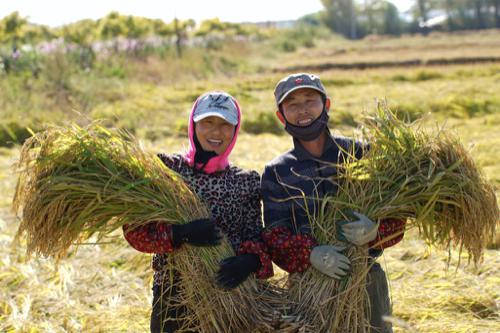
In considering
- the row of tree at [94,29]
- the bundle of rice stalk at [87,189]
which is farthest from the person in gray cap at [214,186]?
the row of tree at [94,29]

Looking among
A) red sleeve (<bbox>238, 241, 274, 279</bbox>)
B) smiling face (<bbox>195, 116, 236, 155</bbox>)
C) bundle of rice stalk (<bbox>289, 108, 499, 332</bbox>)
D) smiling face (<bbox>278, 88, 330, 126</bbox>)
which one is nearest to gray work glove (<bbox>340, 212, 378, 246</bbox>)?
bundle of rice stalk (<bbox>289, 108, 499, 332</bbox>)

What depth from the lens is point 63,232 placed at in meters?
2.14

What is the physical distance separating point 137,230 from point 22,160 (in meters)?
0.44

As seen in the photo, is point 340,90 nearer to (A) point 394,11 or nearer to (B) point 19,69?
(B) point 19,69

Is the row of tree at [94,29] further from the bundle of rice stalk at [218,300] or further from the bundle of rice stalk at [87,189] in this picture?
the bundle of rice stalk at [218,300]

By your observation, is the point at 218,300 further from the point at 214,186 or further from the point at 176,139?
the point at 176,139

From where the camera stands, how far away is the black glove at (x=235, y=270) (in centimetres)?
210

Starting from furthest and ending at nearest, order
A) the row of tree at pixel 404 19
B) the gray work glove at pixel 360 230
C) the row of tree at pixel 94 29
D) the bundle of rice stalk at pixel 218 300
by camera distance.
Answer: the row of tree at pixel 404 19, the row of tree at pixel 94 29, the bundle of rice stalk at pixel 218 300, the gray work glove at pixel 360 230

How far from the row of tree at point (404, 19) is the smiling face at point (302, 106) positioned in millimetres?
52357

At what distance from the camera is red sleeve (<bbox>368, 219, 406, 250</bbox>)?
2148mm

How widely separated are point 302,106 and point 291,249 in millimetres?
511

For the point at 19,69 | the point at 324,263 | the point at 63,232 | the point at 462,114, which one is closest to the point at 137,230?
the point at 63,232

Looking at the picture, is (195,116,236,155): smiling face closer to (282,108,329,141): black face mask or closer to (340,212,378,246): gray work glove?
(282,108,329,141): black face mask

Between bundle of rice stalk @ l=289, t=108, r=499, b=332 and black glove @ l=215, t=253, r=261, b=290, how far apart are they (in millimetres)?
185
